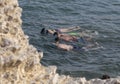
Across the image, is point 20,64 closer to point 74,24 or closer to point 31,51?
point 31,51

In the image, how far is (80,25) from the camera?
2106 cm

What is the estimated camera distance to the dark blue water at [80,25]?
16078 mm

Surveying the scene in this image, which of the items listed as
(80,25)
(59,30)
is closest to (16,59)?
(59,30)

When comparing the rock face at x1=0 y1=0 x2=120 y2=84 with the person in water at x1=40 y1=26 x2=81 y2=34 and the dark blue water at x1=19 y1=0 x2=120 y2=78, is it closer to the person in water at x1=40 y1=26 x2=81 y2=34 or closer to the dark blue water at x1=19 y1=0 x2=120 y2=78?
the dark blue water at x1=19 y1=0 x2=120 y2=78

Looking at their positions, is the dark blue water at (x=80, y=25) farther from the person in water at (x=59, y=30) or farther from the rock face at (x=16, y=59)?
the rock face at (x=16, y=59)

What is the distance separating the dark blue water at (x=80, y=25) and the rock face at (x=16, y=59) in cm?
899

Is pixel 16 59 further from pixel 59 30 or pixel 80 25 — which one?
pixel 80 25

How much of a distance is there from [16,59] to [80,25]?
52.4 feet

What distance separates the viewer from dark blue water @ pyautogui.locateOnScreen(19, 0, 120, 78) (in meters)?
16.1

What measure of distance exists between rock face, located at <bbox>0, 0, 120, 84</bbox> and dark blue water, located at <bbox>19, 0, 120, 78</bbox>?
899 cm

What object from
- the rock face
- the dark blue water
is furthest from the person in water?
the rock face

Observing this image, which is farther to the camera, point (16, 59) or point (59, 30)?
point (59, 30)

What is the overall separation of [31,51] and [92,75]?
9.42m

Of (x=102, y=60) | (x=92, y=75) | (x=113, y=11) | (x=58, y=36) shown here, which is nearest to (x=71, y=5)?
(x=113, y=11)
